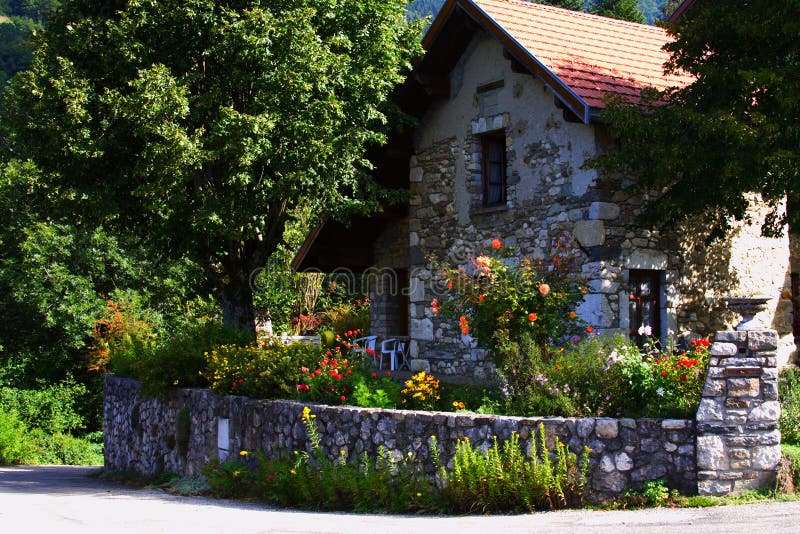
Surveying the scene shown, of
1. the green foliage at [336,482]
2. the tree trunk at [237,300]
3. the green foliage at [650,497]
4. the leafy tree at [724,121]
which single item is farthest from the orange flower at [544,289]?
the tree trunk at [237,300]

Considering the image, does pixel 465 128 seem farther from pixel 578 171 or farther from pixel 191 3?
pixel 191 3

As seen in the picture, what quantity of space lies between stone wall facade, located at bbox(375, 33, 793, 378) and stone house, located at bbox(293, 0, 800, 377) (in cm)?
2

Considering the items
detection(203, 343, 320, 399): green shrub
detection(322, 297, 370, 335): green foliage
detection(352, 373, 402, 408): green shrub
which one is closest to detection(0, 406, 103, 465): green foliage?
detection(322, 297, 370, 335): green foliage

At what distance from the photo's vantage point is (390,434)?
9.41 meters

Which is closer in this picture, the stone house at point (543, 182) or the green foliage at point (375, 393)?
the green foliage at point (375, 393)

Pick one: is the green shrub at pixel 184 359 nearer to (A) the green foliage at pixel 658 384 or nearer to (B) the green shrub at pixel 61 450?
(A) the green foliage at pixel 658 384

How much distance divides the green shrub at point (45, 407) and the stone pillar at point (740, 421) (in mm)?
A: 21942

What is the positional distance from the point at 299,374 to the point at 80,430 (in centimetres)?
1818

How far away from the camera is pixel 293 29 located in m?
13.0

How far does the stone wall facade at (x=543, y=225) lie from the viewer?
1237cm

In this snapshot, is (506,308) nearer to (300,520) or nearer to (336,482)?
(336,482)

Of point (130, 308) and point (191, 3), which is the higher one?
point (191, 3)

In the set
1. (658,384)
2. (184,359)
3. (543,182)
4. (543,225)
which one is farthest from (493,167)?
(658,384)

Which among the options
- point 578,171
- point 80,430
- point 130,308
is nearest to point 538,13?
point 578,171
